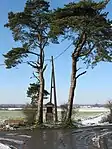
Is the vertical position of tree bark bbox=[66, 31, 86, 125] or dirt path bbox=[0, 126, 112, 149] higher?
tree bark bbox=[66, 31, 86, 125]

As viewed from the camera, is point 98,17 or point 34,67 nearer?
point 98,17

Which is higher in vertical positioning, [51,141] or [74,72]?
[74,72]

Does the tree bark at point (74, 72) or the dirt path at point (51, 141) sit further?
the tree bark at point (74, 72)

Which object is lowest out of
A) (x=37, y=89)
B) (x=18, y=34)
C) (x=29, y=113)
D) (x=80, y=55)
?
(x=29, y=113)

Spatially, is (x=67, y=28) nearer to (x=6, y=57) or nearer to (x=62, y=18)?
(x=62, y=18)

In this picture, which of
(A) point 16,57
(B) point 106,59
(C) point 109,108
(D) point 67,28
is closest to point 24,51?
(A) point 16,57

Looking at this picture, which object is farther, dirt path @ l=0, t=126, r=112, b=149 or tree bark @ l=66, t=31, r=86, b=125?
tree bark @ l=66, t=31, r=86, b=125

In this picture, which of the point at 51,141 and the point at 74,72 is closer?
the point at 51,141

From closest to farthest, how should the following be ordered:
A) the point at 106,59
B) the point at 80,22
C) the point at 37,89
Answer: the point at 80,22 < the point at 106,59 < the point at 37,89

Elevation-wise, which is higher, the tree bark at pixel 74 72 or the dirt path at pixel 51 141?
the tree bark at pixel 74 72

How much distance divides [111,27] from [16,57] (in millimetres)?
9371

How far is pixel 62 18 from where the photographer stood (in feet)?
103

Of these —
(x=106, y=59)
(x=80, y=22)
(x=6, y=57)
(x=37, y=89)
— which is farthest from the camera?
(x=37, y=89)

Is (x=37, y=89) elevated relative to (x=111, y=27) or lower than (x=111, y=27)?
lower
